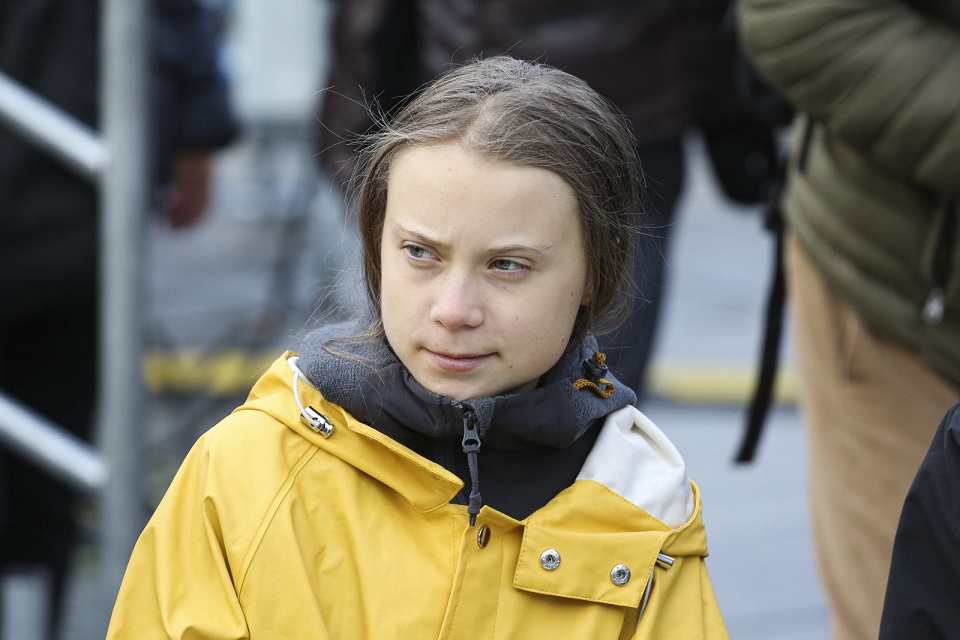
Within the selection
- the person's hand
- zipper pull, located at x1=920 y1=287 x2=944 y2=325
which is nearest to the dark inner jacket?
zipper pull, located at x1=920 y1=287 x2=944 y2=325

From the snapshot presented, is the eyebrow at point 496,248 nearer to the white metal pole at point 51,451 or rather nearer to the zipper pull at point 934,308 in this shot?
the zipper pull at point 934,308

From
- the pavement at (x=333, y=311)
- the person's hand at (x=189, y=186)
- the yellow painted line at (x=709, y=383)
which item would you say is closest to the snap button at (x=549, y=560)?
the pavement at (x=333, y=311)

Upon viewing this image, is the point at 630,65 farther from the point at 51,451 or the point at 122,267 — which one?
the point at 51,451

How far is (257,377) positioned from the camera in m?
6.30

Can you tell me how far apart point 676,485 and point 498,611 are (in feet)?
0.97

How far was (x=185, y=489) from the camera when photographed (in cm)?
163

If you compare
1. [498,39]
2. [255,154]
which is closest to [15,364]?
[498,39]

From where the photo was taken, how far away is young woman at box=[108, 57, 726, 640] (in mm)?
1592

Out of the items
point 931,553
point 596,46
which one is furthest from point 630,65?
point 931,553

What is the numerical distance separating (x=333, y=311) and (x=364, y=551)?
52cm

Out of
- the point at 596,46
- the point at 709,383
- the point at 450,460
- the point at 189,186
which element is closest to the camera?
the point at 450,460

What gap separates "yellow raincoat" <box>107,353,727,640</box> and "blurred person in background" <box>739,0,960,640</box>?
2.68 feet

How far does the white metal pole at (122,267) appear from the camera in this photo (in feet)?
8.94

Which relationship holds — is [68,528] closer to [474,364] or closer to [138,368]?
[138,368]
